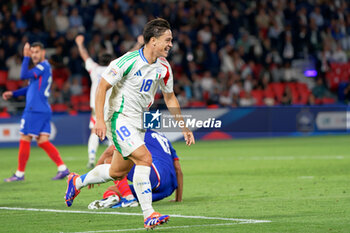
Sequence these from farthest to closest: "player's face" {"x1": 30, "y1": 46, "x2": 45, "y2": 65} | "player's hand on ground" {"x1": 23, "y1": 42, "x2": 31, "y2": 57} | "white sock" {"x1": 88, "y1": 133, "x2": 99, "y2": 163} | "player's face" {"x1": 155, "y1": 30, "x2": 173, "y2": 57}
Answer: "white sock" {"x1": 88, "y1": 133, "x2": 99, "y2": 163}
"player's face" {"x1": 30, "y1": 46, "x2": 45, "y2": 65}
"player's hand on ground" {"x1": 23, "y1": 42, "x2": 31, "y2": 57}
"player's face" {"x1": 155, "y1": 30, "x2": 173, "y2": 57}

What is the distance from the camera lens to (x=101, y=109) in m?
7.20

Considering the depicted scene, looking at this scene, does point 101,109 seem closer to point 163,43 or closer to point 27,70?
point 163,43

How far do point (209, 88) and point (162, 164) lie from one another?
57.6 feet

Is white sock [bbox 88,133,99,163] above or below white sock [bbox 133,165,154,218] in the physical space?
below

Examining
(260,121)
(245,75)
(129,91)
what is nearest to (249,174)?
(129,91)

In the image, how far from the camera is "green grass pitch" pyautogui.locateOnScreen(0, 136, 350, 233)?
7367 millimetres

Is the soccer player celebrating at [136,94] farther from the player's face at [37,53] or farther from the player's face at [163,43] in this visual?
the player's face at [37,53]

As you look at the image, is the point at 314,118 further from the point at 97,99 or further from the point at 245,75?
the point at 97,99

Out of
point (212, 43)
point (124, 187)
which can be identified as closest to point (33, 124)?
point (124, 187)

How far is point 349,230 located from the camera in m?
6.83

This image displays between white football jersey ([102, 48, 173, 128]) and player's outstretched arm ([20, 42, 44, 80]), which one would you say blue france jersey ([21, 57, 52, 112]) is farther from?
white football jersey ([102, 48, 173, 128])

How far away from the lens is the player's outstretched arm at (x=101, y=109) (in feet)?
23.1

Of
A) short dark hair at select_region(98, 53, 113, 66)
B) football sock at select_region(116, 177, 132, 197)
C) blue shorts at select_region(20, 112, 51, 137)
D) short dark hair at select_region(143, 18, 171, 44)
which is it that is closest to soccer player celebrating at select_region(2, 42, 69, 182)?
blue shorts at select_region(20, 112, 51, 137)

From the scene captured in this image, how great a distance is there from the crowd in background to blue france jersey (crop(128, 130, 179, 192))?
14.0 m
